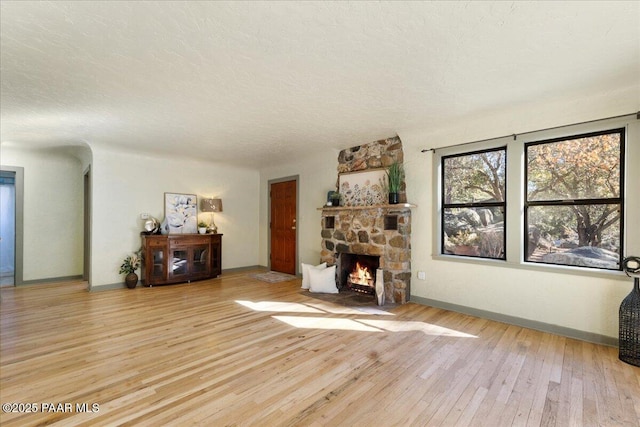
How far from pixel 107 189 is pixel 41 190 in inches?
64.9

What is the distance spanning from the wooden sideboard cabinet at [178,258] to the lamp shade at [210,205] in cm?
56

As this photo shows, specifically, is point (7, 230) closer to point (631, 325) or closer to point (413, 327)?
point (413, 327)

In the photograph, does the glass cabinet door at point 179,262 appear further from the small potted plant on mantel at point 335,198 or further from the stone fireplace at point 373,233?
the small potted plant on mantel at point 335,198

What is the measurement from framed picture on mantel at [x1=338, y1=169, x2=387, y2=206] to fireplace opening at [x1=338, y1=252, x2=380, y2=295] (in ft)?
3.01

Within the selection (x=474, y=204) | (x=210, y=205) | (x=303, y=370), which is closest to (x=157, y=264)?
(x=210, y=205)

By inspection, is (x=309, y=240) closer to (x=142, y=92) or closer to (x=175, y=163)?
(x=175, y=163)

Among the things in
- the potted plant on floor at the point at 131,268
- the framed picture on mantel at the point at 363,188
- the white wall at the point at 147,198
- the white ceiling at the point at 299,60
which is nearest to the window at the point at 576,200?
the white ceiling at the point at 299,60

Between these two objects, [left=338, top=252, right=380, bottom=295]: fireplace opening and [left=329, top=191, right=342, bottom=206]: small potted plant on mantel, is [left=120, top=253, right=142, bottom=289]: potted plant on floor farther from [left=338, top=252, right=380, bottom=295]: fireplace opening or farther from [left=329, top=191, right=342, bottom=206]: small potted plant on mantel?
[left=329, top=191, right=342, bottom=206]: small potted plant on mantel

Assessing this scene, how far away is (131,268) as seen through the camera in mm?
5164

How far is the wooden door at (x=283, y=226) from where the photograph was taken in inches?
247

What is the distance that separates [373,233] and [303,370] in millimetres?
2570

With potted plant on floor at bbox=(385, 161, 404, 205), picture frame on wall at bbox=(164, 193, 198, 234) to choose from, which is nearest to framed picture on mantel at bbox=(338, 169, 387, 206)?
potted plant on floor at bbox=(385, 161, 404, 205)

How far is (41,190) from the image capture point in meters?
5.52

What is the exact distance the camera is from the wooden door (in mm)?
6266
